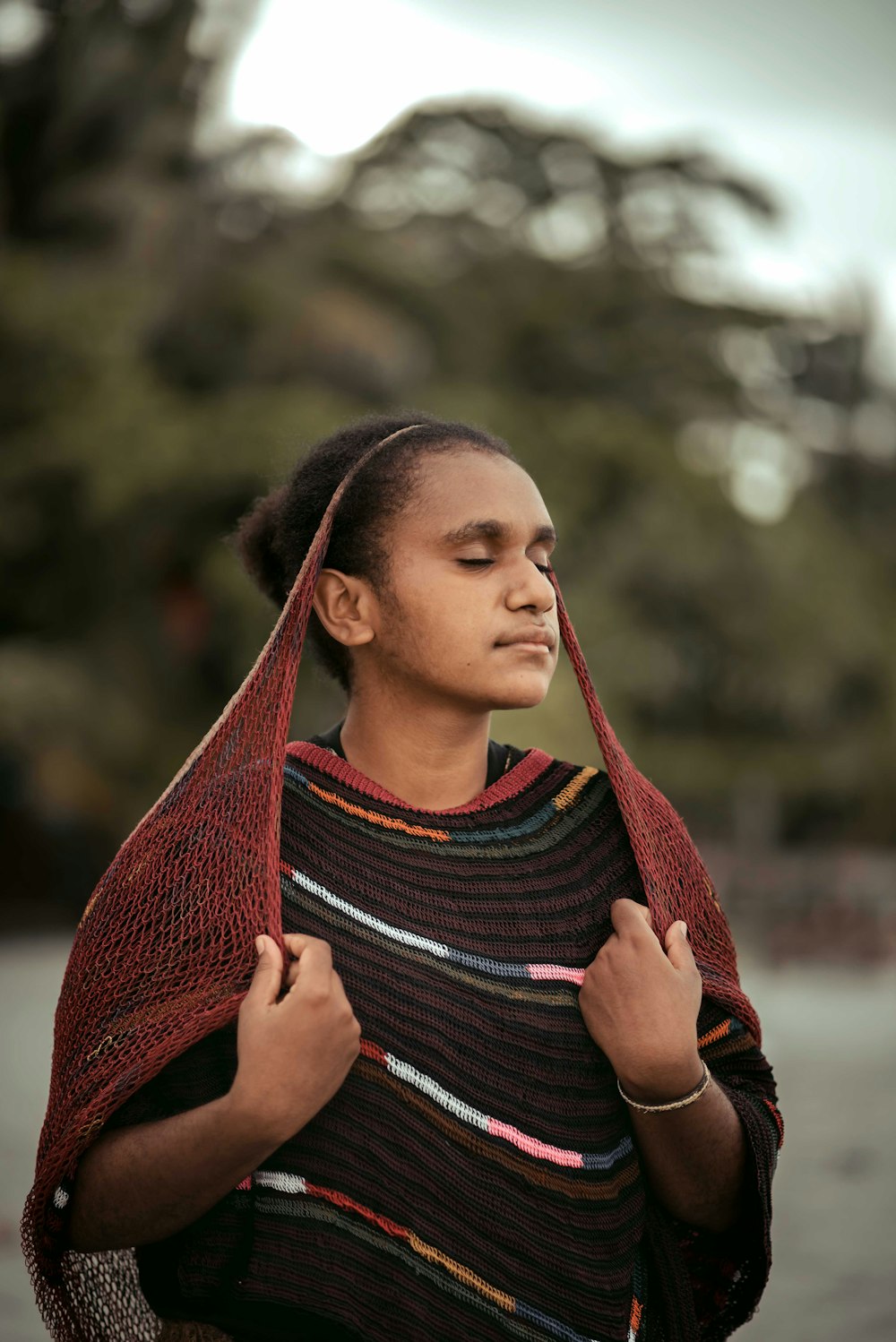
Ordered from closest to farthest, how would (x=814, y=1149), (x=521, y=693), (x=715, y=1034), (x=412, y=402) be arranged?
1. (x=521, y=693)
2. (x=715, y=1034)
3. (x=814, y=1149)
4. (x=412, y=402)

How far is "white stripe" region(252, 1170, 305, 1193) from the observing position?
167 centimetres

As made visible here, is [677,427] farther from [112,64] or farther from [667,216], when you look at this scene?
[112,64]

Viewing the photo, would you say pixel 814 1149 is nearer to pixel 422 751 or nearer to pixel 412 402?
pixel 422 751

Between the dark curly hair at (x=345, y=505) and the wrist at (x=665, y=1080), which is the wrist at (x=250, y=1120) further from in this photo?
the dark curly hair at (x=345, y=505)

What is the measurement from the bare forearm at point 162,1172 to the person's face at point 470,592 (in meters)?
0.64

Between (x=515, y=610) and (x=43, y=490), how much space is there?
10.4 metres

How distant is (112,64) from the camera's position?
36.5 ft

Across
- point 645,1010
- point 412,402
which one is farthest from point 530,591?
point 412,402

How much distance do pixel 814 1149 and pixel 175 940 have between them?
443cm

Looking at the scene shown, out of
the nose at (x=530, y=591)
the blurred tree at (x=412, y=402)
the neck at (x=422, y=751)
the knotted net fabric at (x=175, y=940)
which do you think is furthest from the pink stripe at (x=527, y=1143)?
the blurred tree at (x=412, y=402)

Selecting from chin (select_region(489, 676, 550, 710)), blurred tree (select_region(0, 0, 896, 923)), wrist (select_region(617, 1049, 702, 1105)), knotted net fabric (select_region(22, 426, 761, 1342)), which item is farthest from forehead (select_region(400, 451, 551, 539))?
blurred tree (select_region(0, 0, 896, 923))

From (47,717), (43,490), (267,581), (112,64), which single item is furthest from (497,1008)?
(112,64)

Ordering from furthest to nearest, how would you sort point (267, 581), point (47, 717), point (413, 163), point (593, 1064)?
point (413, 163)
point (47, 717)
point (267, 581)
point (593, 1064)

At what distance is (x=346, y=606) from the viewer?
1908 mm
